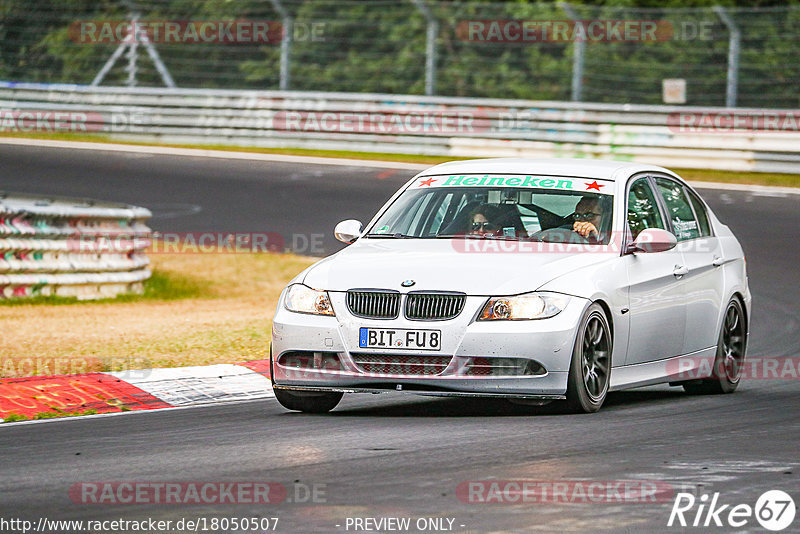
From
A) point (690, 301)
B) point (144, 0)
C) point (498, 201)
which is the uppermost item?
point (144, 0)

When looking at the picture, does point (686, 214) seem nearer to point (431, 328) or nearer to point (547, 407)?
point (547, 407)

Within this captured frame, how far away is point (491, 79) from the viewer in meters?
31.3

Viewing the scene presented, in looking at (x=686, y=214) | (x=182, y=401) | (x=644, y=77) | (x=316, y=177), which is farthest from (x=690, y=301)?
(x=644, y=77)

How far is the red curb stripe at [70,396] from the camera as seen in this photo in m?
9.38

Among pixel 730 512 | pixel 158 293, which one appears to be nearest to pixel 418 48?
pixel 158 293

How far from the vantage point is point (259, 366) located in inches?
442

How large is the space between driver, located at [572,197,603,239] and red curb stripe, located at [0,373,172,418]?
2.80 meters

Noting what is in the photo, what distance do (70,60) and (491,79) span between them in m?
10.4

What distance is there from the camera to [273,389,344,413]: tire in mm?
9305

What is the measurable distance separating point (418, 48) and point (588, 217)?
71.3ft

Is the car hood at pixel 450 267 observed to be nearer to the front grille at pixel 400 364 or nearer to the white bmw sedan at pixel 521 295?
the white bmw sedan at pixel 521 295

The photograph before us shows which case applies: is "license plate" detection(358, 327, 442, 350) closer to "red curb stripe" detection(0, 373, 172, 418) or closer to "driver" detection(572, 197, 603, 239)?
"driver" detection(572, 197, 603, 239)

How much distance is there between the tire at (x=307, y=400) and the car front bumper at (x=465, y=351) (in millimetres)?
443

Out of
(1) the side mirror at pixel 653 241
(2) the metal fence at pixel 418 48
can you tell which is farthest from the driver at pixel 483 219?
(2) the metal fence at pixel 418 48
